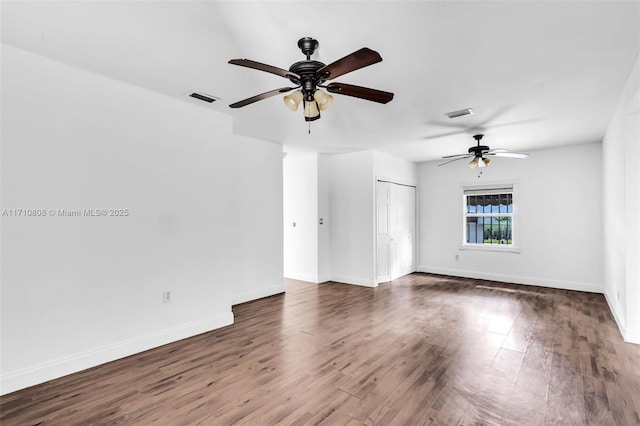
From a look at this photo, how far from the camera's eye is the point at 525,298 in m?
5.07

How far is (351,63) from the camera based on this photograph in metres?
1.80

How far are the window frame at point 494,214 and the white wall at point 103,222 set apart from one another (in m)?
5.16

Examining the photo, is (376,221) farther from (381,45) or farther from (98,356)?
(98,356)

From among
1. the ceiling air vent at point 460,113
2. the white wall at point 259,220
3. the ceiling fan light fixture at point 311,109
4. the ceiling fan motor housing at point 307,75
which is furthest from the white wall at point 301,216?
the ceiling fan motor housing at point 307,75

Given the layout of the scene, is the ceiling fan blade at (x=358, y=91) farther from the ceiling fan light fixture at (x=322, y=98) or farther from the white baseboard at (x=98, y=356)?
the white baseboard at (x=98, y=356)

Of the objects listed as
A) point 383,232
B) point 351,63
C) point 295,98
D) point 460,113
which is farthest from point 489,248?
point 351,63

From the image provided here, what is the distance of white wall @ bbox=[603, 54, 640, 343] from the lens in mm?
3041

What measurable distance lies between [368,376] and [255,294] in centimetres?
286

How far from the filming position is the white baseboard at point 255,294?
15.8ft

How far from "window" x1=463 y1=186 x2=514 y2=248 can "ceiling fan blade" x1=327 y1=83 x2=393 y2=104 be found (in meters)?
5.23

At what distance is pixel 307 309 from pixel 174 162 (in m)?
2.62

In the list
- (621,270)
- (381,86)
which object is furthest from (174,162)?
(621,270)

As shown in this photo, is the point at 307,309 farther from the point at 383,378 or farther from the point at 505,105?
the point at 505,105

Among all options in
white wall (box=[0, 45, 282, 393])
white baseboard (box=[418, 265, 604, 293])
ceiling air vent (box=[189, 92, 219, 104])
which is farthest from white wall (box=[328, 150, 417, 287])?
ceiling air vent (box=[189, 92, 219, 104])
